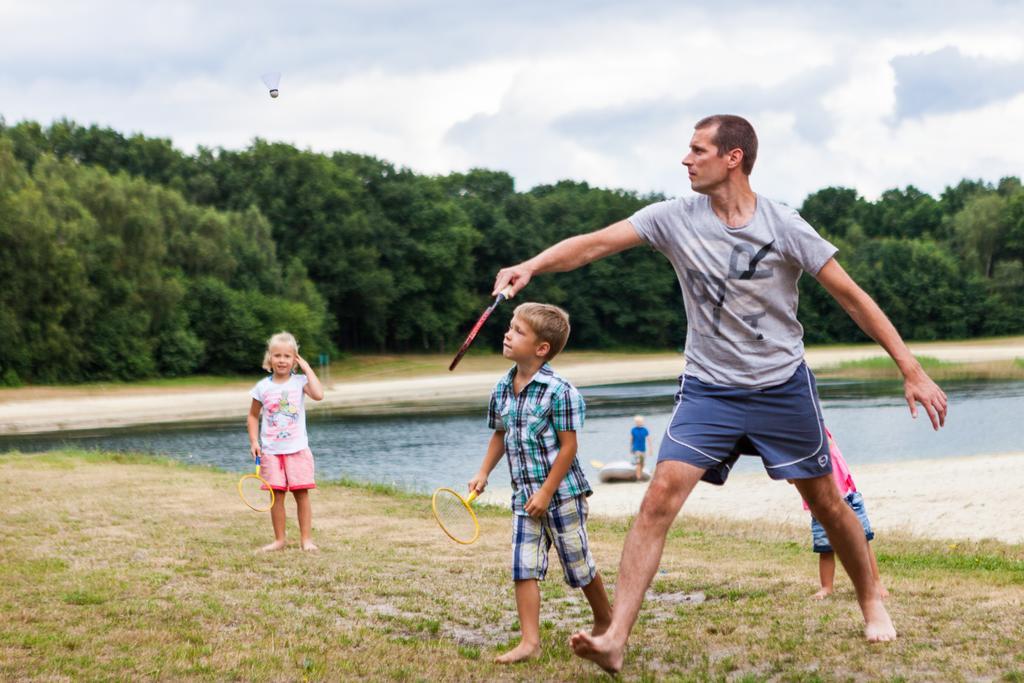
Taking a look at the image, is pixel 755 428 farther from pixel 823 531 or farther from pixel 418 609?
pixel 418 609

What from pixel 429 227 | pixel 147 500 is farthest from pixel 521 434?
pixel 429 227

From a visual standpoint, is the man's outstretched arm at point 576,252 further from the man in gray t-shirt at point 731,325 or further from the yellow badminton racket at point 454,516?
the yellow badminton racket at point 454,516

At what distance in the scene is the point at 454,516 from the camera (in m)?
6.10

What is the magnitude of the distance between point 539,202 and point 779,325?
3839 inches

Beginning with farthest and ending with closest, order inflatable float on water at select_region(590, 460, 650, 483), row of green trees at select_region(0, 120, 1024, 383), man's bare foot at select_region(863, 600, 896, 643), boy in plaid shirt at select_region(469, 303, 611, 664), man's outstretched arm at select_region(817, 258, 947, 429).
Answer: row of green trees at select_region(0, 120, 1024, 383) < inflatable float on water at select_region(590, 460, 650, 483) < boy in plaid shirt at select_region(469, 303, 611, 664) < man's bare foot at select_region(863, 600, 896, 643) < man's outstretched arm at select_region(817, 258, 947, 429)

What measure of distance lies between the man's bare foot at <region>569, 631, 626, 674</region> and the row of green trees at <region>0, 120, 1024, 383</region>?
51922 millimetres

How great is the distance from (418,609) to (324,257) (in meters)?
75.7

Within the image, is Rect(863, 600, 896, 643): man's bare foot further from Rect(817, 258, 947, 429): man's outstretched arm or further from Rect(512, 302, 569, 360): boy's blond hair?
Rect(512, 302, 569, 360): boy's blond hair

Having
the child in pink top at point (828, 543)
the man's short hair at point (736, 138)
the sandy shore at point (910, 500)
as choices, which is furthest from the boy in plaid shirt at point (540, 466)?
the sandy shore at point (910, 500)

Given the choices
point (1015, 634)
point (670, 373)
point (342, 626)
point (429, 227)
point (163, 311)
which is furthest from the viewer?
point (429, 227)

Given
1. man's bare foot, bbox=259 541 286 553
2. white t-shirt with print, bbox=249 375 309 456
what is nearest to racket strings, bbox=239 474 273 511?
man's bare foot, bbox=259 541 286 553

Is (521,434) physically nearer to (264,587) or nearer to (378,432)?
(264,587)

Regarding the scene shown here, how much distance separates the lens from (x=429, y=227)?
3450 inches

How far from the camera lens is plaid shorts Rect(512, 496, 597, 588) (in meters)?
5.27
